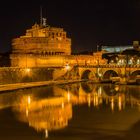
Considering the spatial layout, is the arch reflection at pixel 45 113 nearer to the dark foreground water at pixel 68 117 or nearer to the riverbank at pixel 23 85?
the dark foreground water at pixel 68 117

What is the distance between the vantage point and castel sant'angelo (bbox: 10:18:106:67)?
55725 mm

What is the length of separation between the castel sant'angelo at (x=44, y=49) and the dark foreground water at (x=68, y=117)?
1974 centimetres

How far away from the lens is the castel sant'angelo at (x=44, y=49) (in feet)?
183

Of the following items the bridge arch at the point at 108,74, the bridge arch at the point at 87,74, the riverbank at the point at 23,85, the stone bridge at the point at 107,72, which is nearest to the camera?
the riverbank at the point at 23,85

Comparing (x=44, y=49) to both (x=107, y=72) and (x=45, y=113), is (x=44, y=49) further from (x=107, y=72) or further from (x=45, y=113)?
(x=45, y=113)

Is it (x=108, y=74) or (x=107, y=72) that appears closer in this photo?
(x=107, y=72)

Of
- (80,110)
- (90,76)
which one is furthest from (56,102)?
(90,76)

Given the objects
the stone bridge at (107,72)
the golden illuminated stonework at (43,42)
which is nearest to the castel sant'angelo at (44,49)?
the golden illuminated stonework at (43,42)

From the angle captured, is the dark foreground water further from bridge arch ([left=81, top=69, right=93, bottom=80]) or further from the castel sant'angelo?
bridge arch ([left=81, top=69, right=93, bottom=80])

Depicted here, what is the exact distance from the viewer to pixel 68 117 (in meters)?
24.5

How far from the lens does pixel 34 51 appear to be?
63.0 m

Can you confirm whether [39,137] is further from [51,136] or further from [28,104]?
[28,104]

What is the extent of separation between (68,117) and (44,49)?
3983 centimetres

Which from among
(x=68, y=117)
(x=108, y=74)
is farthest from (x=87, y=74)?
(x=68, y=117)
